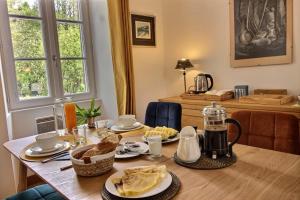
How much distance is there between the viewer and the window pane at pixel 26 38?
247 cm

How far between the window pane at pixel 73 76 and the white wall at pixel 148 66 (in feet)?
2.22

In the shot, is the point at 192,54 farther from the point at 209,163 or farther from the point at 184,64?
the point at 209,163

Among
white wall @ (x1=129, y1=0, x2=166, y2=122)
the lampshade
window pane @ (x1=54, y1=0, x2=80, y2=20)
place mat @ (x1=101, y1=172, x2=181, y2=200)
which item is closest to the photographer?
place mat @ (x1=101, y1=172, x2=181, y2=200)

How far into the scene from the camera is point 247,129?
1411mm

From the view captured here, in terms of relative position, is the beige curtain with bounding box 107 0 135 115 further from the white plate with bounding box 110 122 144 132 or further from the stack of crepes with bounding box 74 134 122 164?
the stack of crepes with bounding box 74 134 122 164

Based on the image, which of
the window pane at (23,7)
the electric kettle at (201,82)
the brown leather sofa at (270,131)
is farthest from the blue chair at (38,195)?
the electric kettle at (201,82)

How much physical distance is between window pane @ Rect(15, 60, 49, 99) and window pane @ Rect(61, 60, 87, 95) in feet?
0.73

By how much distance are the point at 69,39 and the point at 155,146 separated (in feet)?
7.17

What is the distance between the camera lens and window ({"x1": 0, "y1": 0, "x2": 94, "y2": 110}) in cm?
243

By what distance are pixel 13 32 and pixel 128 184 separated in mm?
2300

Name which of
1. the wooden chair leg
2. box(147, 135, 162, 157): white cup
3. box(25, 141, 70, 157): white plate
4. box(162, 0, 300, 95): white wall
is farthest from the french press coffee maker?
box(162, 0, 300, 95): white wall

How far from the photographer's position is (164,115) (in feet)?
6.49

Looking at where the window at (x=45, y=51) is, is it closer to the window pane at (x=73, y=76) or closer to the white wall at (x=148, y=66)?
the window pane at (x=73, y=76)

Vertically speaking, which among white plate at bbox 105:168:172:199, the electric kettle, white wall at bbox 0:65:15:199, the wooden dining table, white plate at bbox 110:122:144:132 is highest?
the electric kettle
